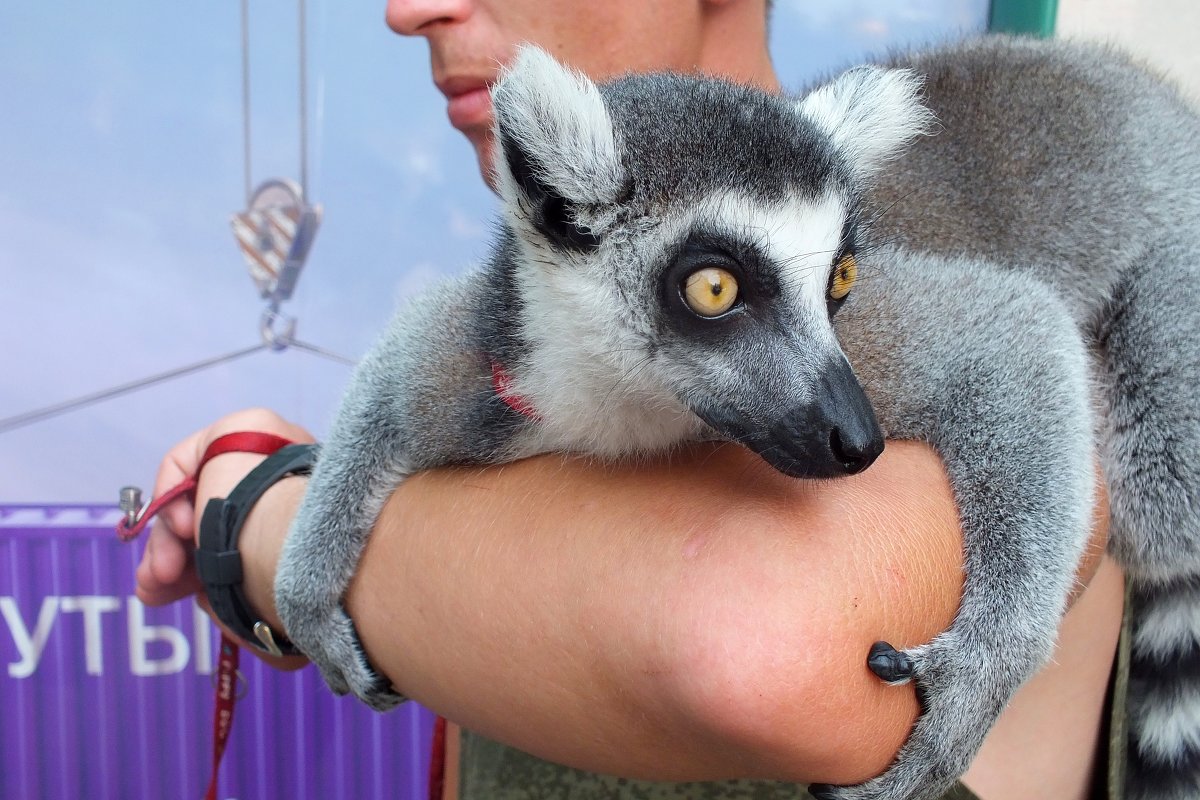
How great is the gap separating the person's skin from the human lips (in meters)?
0.67

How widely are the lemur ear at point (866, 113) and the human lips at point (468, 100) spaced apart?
0.59 meters

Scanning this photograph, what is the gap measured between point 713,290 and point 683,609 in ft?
1.00

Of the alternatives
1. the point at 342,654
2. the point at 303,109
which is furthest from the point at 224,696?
the point at 303,109

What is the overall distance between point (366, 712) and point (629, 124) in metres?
1.79

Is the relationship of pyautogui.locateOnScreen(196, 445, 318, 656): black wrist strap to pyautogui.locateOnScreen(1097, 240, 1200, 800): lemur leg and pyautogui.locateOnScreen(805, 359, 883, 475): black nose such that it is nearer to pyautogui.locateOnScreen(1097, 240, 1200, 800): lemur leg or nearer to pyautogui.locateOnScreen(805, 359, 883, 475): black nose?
pyautogui.locateOnScreen(805, 359, 883, 475): black nose

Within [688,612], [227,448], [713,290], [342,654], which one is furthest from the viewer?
[227,448]

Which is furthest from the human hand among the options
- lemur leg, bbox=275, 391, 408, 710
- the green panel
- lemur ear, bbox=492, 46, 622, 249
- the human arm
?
Result: the green panel

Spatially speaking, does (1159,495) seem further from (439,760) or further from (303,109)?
(303,109)

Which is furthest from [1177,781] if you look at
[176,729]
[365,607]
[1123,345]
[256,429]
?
[176,729]

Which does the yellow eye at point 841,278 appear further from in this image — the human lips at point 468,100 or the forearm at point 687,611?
the human lips at point 468,100

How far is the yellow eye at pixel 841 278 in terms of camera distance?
2.96 feet

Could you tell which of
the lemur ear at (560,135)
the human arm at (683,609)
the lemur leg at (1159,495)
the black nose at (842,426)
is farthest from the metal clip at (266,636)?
the lemur leg at (1159,495)

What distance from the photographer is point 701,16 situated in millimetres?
1383

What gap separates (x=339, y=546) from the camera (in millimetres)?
1174
